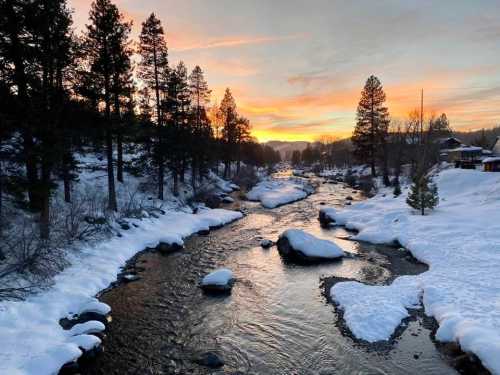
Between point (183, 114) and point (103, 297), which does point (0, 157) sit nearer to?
point (103, 297)

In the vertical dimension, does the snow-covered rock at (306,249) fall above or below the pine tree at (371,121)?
below

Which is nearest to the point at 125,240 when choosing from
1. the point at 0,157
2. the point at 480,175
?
the point at 0,157

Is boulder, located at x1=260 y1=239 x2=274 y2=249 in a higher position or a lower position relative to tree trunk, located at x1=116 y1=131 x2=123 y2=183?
lower

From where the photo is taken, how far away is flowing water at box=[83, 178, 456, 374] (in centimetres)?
934

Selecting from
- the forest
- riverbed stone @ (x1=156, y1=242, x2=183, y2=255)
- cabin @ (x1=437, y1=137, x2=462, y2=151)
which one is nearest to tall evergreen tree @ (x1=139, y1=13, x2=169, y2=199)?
the forest

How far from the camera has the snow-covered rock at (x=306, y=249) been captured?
59.8ft

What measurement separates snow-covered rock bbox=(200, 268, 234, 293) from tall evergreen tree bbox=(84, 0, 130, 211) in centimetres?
1167

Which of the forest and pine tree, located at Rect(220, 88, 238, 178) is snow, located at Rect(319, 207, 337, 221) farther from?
pine tree, located at Rect(220, 88, 238, 178)

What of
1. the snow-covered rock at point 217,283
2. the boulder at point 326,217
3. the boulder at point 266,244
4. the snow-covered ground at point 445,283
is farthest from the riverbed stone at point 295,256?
the boulder at point 326,217

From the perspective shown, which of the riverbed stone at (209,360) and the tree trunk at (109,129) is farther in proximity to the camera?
the tree trunk at (109,129)

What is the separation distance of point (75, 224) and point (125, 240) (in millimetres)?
3014

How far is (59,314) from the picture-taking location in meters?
11.0

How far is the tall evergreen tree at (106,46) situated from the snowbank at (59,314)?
7205 millimetres

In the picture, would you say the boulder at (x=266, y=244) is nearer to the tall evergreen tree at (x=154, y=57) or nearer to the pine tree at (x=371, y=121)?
the tall evergreen tree at (x=154, y=57)
